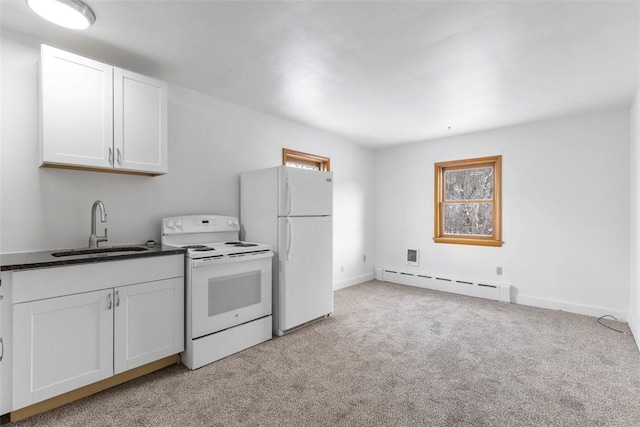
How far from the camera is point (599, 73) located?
275 cm

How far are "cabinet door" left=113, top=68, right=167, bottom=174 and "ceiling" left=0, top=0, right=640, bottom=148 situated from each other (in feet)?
0.76

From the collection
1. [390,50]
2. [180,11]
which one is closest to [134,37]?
[180,11]

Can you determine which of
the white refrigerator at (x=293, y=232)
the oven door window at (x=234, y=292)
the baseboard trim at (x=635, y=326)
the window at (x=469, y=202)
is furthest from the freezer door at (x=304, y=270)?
the baseboard trim at (x=635, y=326)

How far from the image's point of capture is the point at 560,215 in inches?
159

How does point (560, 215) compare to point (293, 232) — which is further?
point (560, 215)

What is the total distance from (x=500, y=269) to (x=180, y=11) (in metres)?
4.73

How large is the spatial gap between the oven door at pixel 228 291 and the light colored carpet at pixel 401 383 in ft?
1.08

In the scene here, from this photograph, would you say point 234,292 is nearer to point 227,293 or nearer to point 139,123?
point 227,293

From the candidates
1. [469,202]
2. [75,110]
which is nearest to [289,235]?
[75,110]

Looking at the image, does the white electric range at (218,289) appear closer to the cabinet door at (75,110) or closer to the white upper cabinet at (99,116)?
the white upper cabinet at (99,116)

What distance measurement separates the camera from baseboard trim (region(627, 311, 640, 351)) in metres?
2.97

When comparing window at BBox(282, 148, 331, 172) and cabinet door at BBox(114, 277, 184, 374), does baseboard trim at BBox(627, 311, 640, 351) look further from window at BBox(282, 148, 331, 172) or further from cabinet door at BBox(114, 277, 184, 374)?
cabinet door at BBox(114, 277, 184, 374)

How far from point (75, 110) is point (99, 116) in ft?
0.47

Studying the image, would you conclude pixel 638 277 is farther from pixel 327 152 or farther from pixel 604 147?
pixel 327 152
